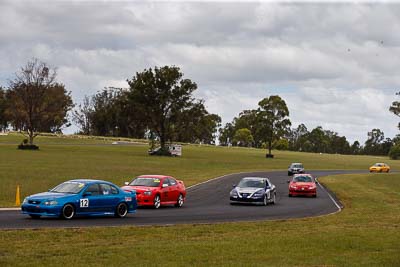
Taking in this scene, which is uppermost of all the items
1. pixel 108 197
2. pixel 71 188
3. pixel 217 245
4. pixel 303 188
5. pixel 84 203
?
pixel 71 188

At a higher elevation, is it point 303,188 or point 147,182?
point 147,182

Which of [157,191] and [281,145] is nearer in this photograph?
[157,191]

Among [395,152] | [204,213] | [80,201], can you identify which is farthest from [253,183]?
[395,152]

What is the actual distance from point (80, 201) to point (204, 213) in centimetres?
586

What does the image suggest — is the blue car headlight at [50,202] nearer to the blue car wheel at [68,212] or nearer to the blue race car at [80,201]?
the blue race car at [80,201]

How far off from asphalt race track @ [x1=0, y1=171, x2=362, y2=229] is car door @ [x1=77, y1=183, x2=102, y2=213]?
13.0 inches

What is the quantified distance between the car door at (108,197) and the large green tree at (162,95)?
7080 cm

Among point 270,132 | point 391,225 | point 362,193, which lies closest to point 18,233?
point 391,225

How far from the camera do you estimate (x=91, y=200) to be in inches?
886

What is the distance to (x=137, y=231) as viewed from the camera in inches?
745

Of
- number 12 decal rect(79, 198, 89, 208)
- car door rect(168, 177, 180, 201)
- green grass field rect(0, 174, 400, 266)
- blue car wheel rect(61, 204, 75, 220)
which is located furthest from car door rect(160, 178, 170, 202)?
blue car wheel rect(61, 204, 75, 220)

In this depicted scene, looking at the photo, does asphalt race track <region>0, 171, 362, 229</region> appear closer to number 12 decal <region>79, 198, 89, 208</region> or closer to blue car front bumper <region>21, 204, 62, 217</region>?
blue car front bumper <region>21, 204, 62, 217</region>

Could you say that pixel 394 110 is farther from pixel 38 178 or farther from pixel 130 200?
pixel 130 200

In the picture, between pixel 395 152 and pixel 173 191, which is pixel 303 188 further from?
pixel 395 152
